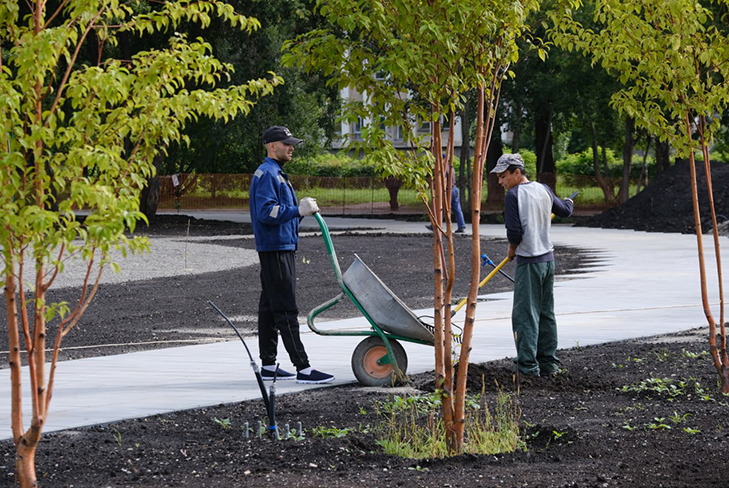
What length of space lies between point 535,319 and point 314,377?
175cm

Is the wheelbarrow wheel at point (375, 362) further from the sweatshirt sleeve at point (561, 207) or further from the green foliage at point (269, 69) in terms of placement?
the green foliage at point (269, 69)

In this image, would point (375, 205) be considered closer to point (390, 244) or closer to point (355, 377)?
point (390, 244)

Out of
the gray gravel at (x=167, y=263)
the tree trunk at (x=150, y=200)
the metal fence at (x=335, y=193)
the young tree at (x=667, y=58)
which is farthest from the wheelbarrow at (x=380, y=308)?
the metal fence at (x=335, y=193)

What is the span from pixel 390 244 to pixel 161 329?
46.5 feet

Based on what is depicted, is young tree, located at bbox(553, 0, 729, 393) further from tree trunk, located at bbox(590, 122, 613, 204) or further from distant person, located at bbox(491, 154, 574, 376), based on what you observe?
tree trunk, located at bbox(590, 122, 613, 204)

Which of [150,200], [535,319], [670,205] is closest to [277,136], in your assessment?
[535,319]

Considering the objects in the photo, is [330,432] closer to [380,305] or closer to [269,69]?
[380,305]

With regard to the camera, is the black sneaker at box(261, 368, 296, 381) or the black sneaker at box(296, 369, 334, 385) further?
the black sneaker at box(261, 368, 296, 381)

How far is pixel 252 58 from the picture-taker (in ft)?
107

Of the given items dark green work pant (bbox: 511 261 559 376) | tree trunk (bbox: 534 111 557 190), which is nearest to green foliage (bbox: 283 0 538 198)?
dark green work pant (bbox: 511 261 559 376)

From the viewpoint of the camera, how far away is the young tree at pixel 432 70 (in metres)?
5.43

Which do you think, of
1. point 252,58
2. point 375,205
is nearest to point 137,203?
point 252,58

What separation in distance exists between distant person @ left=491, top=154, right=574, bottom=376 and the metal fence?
35.2 metres

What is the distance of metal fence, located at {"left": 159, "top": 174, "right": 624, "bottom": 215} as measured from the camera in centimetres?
4497
